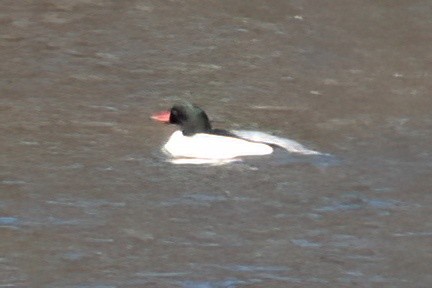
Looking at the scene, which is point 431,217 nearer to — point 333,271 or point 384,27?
point 333,271

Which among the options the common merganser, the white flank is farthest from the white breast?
the white flank

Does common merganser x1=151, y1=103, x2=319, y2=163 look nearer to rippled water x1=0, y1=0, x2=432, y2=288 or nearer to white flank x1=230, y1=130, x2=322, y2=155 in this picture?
white flank x1=230, y1=130, x2=322, y2=155

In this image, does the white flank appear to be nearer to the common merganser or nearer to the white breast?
the common merganser

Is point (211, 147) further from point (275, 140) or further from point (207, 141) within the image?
point (275, 140)

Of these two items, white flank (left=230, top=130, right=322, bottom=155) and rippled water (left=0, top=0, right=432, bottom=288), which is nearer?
rippled water (left=0, top=0, right=432, bottom=288)

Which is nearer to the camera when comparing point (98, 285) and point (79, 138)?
point (98, 285)

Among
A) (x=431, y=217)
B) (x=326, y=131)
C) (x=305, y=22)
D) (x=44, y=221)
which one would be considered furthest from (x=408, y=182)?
(x=305, y=22)
